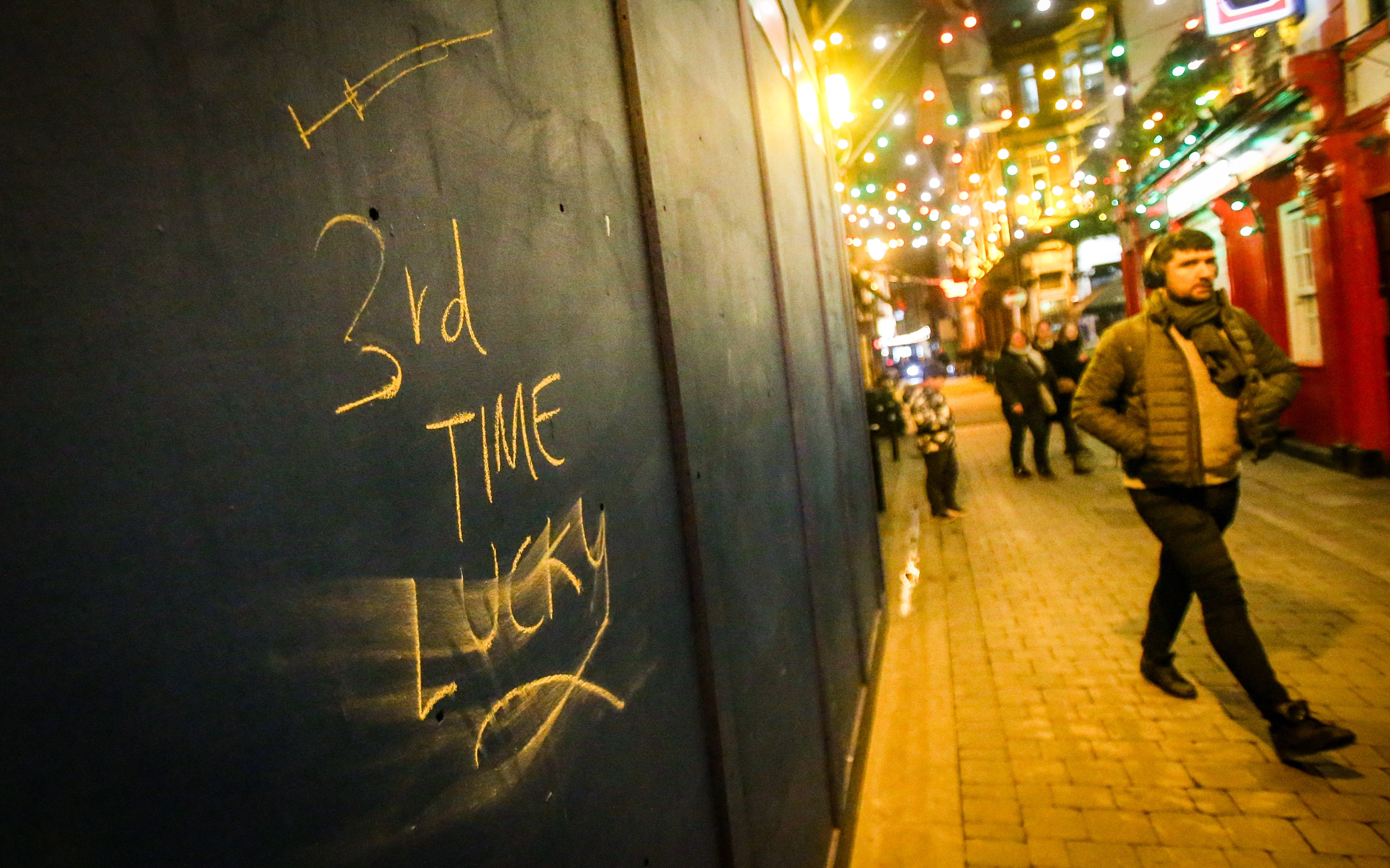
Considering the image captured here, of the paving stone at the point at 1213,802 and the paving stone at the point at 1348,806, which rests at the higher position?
the paving stone at the point at 1348,806

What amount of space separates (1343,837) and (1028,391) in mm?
7638

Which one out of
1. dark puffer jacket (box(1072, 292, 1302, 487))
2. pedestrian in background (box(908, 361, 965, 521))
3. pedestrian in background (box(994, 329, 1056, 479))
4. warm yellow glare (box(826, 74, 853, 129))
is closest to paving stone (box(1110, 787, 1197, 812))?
dark puffer jacket (box(1072, 292, 1302, 487))

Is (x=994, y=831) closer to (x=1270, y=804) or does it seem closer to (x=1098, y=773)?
(x=1098, y=773)

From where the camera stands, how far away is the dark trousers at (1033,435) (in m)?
10.2

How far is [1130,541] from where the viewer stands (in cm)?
708

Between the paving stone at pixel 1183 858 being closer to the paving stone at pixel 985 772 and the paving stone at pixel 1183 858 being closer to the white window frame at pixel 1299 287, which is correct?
the paving stone at pixel 985 772

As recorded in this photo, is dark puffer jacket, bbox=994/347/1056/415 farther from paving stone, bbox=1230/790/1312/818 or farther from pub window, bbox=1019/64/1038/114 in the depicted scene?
pub window, bbox=1019/64/1038/114

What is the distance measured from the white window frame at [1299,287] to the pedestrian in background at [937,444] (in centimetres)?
536

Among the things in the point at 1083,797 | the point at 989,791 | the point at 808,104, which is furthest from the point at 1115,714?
the point at 808,104

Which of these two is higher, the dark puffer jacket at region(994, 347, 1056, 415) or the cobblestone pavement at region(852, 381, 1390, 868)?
the dark puffer jacket at region(994, 347, 1056, 415)

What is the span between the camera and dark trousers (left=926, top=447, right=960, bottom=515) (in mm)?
9117

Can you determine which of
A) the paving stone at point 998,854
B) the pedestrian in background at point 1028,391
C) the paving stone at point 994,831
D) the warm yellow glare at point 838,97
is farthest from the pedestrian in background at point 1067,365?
the paving stone at point 998,854

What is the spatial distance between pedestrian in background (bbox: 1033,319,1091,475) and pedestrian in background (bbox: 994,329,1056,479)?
376 millimetres

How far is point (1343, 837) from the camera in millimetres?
2895
